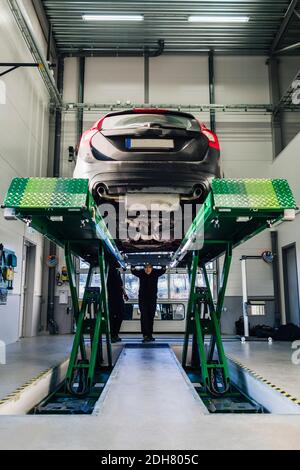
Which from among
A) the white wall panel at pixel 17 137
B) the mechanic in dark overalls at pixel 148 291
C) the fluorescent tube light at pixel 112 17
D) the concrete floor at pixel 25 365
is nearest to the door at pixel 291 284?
the mechanic in dark overalls at pixel 148 291

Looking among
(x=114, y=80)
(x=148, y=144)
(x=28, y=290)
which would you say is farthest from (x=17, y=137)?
(x=148, y=144)

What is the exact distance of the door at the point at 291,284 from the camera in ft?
25.8

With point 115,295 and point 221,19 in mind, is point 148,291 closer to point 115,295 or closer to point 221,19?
point 115,295

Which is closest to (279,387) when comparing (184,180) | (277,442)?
(277,442)

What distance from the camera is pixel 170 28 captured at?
8789mm

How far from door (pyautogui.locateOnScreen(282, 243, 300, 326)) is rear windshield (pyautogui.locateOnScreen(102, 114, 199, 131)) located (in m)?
5.52

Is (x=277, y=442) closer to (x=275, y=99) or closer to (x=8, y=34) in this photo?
(x=8, y=34)

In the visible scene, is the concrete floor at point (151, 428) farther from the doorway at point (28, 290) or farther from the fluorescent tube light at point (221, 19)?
the fluorescent tube light at point (221, 19)

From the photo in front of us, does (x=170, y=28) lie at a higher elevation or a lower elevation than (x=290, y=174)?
higher

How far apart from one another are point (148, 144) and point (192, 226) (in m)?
0.74

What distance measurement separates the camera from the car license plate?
9.47 ft

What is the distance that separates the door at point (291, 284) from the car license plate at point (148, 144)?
5.66m

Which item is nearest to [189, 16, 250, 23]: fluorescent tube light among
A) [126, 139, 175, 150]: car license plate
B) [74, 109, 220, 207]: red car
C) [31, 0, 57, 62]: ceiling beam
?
[31, 0, 57, 62]: ceiling beam

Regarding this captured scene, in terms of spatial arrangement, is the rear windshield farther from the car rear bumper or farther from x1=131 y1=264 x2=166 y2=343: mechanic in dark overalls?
x1=131 y1=264 x2=166 y2=343: mechanic in dark overalls
